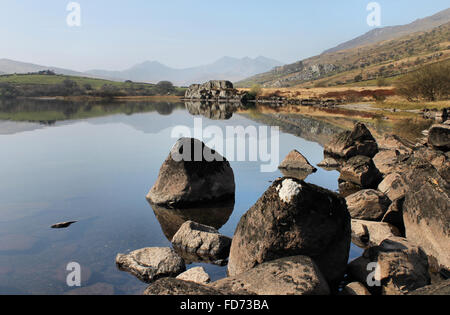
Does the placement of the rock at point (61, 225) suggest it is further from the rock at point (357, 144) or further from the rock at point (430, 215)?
the rock at point (357, 144)

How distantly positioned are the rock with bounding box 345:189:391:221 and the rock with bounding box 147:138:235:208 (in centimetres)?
587

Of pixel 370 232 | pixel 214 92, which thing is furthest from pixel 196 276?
pixel 214 92

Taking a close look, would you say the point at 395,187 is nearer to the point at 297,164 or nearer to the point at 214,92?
the point at 297,164

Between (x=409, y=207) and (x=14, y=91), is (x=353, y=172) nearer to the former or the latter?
(x=409, y=207)

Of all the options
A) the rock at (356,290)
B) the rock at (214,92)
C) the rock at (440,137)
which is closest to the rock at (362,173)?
the rock at (440,137)

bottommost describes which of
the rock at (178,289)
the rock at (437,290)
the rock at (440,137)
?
the rock at (437,290)

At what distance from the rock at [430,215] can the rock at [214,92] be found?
5615 inches

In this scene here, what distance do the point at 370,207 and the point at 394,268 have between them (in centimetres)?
555

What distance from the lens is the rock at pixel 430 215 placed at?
1059cm

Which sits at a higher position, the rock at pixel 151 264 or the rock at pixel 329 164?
the rock at pixel 329 164

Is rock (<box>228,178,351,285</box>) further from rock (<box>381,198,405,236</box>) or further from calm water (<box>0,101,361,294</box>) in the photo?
rock (<box>381,198,405,236</box>)

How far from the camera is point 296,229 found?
943cm

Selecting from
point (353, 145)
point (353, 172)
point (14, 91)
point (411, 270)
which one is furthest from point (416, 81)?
point (14, 91)
